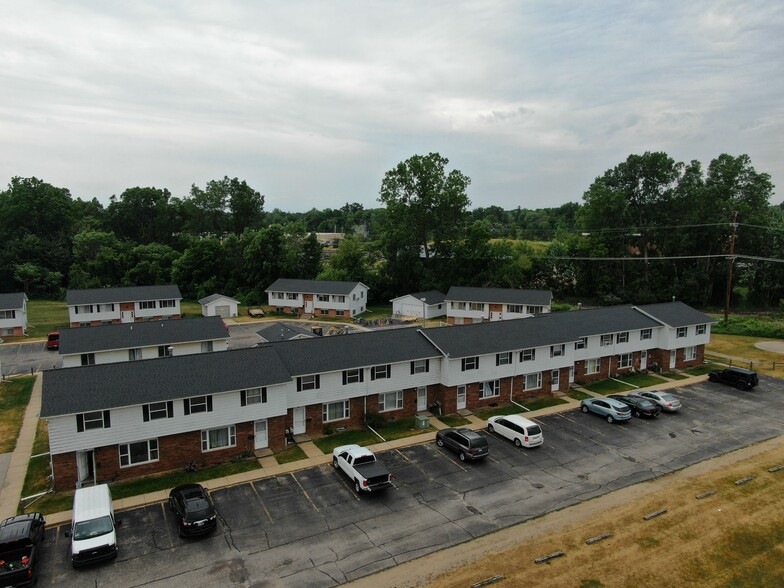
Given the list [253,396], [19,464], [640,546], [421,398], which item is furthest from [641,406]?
[19,464]

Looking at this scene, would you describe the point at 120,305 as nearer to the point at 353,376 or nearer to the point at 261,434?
the point at 261,434

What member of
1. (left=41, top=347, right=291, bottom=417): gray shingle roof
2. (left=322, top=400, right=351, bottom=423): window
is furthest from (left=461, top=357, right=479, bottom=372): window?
(left=41, top=347, right=291, bottom=417): gray shingle roof

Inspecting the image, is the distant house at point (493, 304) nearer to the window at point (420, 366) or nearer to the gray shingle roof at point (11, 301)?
the window at point (420, 366)

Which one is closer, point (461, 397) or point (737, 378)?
point (461, 397)

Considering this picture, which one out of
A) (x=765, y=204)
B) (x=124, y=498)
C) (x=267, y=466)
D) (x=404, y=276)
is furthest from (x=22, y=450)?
(x=765, y=204)

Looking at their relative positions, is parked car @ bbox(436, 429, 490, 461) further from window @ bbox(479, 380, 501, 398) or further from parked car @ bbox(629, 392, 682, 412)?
parked car @ bbox(629, 392, 682, 412)
